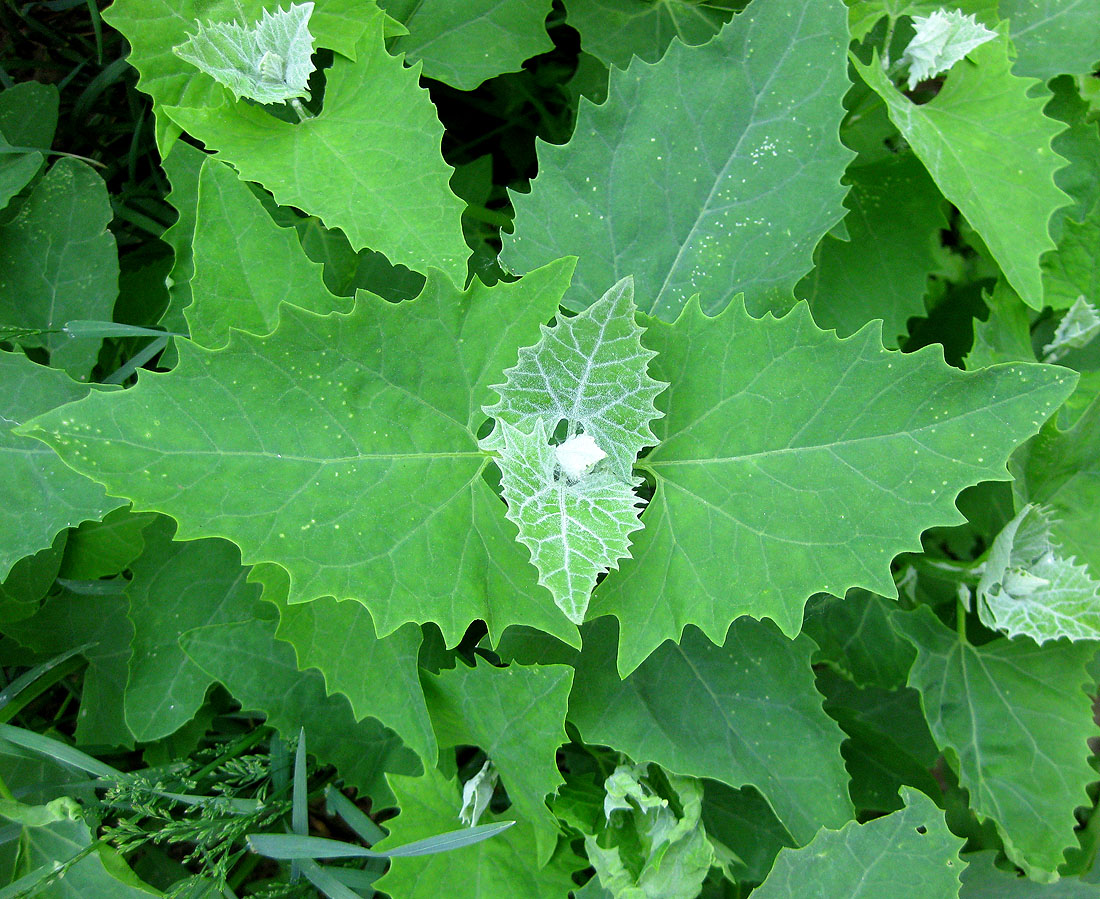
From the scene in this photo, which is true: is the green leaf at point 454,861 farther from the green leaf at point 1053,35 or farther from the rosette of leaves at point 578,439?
the green leaf at point 1053,35

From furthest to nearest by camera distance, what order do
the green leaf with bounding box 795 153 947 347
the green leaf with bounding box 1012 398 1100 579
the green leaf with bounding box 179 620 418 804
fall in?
1. the green leaf with bounding box 795 153 947 347
2. the green leaf with bounding box 1012 398 1100 579
3. the green leaf with bounding box 179 620 418 804

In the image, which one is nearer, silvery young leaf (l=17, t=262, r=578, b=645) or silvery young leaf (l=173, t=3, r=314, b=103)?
silvery young leaf (l=17, t=262, r=578, b=645)

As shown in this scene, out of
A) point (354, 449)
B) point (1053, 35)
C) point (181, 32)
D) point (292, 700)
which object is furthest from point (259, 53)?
point (1053, 35)

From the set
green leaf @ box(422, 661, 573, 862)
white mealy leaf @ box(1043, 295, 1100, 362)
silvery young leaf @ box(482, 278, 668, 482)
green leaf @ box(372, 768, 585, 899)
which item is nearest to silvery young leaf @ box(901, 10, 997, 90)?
white mealy leaf @ box(1043, 295, 1100, 362)

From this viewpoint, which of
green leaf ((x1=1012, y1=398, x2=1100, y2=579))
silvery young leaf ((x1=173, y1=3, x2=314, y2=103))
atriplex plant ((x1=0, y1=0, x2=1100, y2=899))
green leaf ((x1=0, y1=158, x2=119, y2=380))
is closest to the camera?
atriplex plant ((x1=0, y1=0, x2=1100, y2=899))

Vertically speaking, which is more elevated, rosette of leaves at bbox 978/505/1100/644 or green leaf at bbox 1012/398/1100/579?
green leaf at bbox 1012/398/1100/579

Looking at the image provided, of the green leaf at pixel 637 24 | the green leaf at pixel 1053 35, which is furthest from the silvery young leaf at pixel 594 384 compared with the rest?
the green leaf at pixel 1053 35

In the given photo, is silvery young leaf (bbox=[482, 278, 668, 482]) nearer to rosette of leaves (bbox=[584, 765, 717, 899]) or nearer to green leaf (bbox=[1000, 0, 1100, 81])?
rosette of leaves (bbox=[584, 765, 717, 899])
